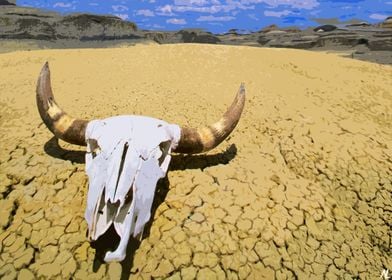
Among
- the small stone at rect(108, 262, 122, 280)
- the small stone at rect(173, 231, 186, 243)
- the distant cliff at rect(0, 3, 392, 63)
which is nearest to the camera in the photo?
the small stone at rect(108, 262, 122, 280)

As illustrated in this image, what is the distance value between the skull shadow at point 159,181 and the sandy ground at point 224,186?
1 cm

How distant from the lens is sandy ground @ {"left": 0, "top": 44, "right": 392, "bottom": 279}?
262 cm

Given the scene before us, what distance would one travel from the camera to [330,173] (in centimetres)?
365

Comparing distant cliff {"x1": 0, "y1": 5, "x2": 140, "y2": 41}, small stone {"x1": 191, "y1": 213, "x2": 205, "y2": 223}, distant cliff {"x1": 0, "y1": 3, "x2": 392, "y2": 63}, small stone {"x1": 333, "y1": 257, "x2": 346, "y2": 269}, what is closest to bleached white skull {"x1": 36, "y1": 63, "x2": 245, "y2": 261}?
small stone {"x1": 191, "y1": 213, "x2": 205, "y2": 223}

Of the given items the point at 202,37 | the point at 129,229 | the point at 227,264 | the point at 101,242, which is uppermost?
the point at 129,229

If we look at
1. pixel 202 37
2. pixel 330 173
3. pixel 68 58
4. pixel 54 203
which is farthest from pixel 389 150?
pixel 202 37

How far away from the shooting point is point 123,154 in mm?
2459

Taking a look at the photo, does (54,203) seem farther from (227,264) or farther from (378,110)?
(378,110)

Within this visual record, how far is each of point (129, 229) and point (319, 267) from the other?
66.1 inches

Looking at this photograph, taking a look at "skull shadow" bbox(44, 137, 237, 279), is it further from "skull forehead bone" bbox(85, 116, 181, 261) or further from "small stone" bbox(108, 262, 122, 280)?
"skull forehead bone" bbox(85, 116, 181, 261)

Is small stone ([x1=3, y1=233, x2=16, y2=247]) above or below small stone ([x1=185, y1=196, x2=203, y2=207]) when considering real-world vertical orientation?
below

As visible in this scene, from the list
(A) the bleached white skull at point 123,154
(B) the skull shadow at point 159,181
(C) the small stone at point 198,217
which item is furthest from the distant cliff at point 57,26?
(C) the small stone at point 198,217

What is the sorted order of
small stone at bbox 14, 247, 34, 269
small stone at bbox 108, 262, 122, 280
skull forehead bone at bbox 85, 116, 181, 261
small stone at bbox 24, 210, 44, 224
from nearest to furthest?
skull forehead bone at bbox 85, 116, 181, 261 → small stone at bbox 108, 262, 122, 280 → small stone at bbox 14, 247, 34, 269 → small stone at bbox 24, 210, 44, 224

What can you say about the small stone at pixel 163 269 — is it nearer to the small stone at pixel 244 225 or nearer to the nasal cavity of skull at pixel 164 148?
the small stone at pixel 244 225
